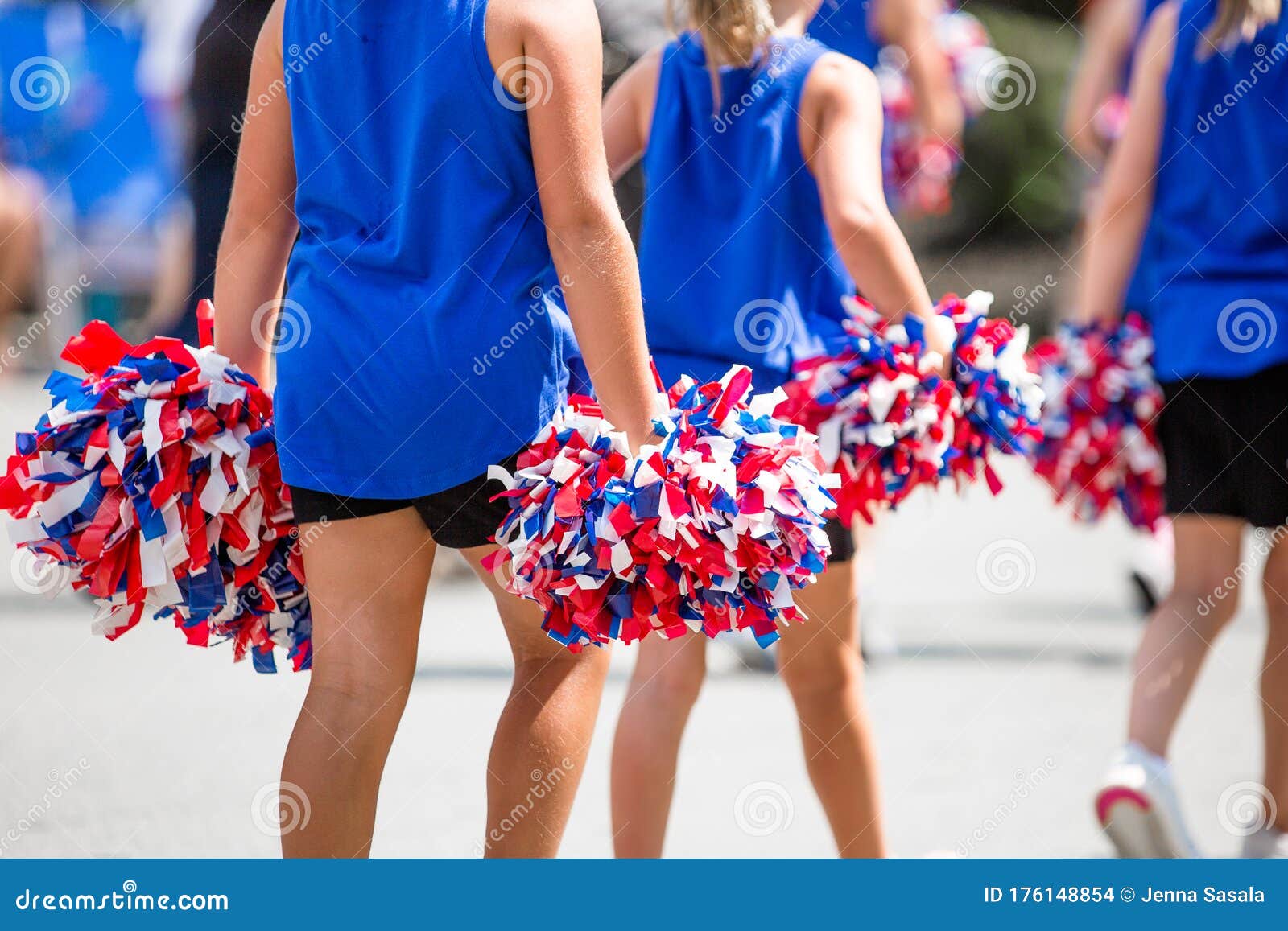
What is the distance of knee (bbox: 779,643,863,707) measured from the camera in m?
3.04

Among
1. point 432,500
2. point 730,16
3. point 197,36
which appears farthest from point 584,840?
point 197,36

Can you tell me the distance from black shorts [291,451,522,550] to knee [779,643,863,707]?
0.87 meters

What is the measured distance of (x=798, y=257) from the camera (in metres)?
3.03

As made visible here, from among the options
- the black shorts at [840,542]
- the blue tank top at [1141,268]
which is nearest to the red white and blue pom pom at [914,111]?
the blue tank top at [1141,268]

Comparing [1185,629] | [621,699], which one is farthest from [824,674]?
[621,699]

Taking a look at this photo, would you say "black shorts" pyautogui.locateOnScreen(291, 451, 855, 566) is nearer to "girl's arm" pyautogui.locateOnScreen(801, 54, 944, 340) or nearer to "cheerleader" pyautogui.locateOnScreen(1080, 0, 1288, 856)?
"girl's arm" pyautogui.locateOnScreen(801, 54, 944, 340)

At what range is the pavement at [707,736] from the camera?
12.3 ft

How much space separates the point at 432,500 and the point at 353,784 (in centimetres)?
43

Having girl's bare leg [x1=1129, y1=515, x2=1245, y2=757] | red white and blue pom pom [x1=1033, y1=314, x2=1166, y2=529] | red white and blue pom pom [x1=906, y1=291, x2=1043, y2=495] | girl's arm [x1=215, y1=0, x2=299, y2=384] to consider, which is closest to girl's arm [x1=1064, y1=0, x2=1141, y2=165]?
red white and blue pom pom [x1=1033, y1=314, x2=1166, y2=529]

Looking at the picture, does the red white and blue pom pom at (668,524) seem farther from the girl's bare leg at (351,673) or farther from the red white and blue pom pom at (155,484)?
the red white and blue pom pom at (155,484)

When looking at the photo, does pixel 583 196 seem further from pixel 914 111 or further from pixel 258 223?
pixel 914 111

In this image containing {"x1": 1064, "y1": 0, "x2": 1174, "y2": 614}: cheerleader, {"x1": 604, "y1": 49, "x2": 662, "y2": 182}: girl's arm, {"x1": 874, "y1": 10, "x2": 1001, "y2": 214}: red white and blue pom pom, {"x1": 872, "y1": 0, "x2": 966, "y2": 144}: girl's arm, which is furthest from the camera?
{"x1": 874, "y1": 10, "x2": 1001, "y2": 214}: red white and blue pom pom

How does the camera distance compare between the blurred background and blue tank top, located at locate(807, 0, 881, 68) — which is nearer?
the blurred background

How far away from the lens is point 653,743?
310cm
